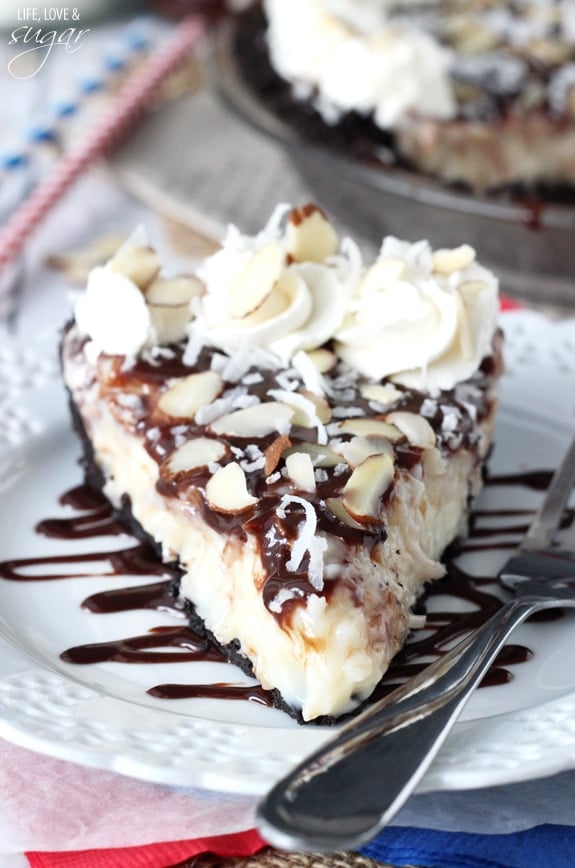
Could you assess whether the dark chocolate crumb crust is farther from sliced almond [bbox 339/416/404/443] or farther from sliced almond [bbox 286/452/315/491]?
sliced almond [bbox 286/452/315/491]

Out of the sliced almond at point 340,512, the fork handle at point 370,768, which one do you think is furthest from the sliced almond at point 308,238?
the fork handle at point 370,768

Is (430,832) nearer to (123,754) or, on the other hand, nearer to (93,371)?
(123,754)

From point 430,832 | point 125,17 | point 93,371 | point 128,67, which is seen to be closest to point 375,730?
point 430,832

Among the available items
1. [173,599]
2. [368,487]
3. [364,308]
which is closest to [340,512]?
[368,487]

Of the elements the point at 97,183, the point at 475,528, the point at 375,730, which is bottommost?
the point at 97,183

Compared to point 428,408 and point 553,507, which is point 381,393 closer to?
point 428,408

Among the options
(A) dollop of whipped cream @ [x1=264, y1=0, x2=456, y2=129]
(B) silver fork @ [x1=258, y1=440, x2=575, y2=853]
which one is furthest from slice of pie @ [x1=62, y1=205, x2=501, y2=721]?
(A) dollop of whipped cream @ [x1=264, y1=0, x2=456, y2=129]

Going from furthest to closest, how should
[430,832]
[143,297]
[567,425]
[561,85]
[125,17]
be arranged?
[125,17], [561,85], [567,425], [143,297], [430,832]
